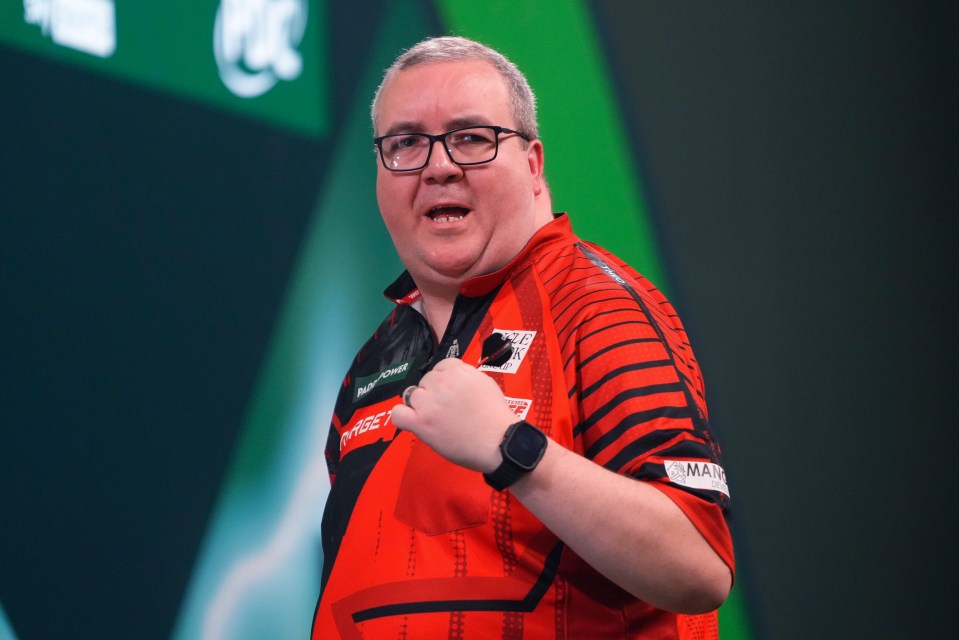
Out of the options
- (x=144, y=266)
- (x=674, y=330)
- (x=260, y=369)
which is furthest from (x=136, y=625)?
(x=674, y=330)

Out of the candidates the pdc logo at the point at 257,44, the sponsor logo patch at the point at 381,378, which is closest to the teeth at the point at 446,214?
the sponsor logo patch at the point at 381,378

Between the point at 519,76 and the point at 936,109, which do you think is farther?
the point at 936,109

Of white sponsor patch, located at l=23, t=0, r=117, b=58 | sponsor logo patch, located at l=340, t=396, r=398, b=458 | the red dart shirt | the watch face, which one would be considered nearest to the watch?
the watch face

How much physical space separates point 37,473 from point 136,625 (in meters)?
0.40

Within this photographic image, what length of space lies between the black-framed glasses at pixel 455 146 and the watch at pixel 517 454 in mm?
492

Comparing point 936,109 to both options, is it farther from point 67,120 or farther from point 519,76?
point 67,120

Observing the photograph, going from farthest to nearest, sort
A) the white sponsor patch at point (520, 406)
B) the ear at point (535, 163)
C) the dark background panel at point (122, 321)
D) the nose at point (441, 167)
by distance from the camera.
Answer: the dark background panel at point (122, 321), the ear at point (535, 163), the nose at point (441, 167), the white sponsor patch at point (520, 406)

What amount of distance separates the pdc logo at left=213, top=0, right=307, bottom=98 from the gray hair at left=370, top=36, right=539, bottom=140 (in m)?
0.91

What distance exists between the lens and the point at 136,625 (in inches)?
81.6

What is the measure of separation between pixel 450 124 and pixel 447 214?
126 mm

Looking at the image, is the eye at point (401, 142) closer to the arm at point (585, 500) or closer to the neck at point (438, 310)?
the neck at point (438, 310)

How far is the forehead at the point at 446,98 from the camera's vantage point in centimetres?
132

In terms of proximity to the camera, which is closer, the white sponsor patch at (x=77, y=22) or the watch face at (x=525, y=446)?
the watch face at (x=525, y=446)

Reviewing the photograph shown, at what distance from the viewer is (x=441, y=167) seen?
1300 mm
